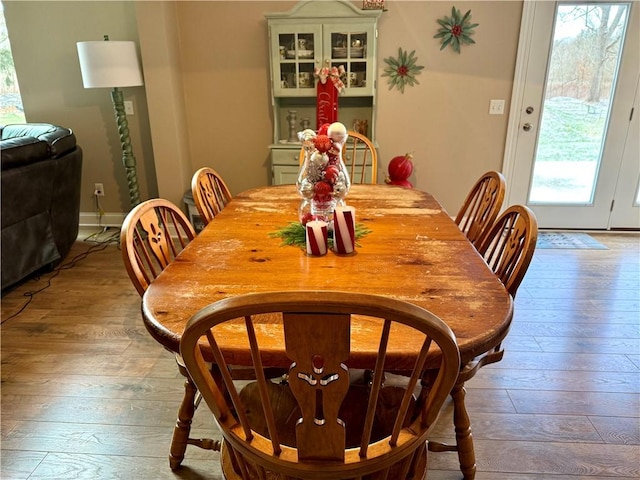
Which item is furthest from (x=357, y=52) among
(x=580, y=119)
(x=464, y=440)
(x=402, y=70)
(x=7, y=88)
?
(x=7, y=88)

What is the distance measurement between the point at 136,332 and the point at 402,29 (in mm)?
2796

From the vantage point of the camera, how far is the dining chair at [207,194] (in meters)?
1.90

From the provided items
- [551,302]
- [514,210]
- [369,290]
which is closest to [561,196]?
[551,302]

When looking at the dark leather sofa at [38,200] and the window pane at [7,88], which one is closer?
the dark leather sofa at [38,200]

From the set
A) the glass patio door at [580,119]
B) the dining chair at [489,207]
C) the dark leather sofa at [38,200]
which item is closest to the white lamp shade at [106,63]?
the dark leather sofa at [38,200]

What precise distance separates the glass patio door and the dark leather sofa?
336 centimetres

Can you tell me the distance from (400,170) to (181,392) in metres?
2.22

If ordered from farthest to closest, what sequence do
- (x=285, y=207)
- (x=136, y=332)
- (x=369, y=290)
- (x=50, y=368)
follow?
1. (x=136, y=332)
2. (x=50, y=368)
3. (x=285, y=207)
4. (x=369, y=290)

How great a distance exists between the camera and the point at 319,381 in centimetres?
80

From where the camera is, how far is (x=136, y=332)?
7.75ft

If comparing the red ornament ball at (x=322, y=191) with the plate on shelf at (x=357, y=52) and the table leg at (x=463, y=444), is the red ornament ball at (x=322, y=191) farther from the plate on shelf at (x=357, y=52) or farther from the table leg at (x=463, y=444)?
the plate on shelf at (x=357, y=52)

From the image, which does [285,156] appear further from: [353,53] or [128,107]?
[128,107]

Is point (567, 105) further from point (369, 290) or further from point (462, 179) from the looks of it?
point (369, 290)

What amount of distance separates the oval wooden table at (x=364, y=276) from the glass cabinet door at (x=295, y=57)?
1.79m
